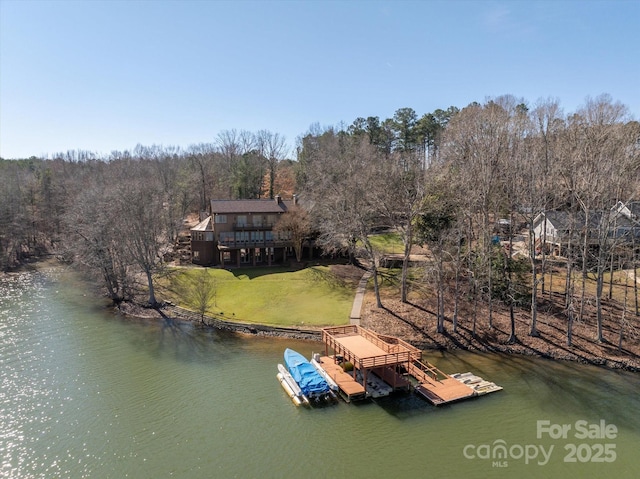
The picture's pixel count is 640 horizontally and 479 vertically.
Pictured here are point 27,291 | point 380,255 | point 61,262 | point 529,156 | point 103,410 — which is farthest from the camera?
point 61,262

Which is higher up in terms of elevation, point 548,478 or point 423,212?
point 423,212

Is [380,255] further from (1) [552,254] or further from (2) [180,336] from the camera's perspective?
(2) [180,336]

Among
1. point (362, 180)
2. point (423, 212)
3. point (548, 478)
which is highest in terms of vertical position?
point (362, 180)

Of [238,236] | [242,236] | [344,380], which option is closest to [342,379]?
[344,380]

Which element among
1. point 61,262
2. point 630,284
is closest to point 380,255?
point 630,284

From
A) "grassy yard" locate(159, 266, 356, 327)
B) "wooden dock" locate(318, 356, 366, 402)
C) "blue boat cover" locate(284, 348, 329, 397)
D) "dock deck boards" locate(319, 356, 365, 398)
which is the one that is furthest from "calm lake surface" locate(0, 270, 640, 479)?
"grassy yard" locate(159, 266, 356, 327)

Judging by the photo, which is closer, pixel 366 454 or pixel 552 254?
pixel 366 454
